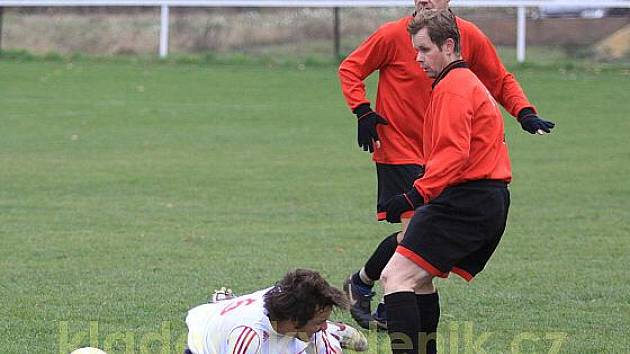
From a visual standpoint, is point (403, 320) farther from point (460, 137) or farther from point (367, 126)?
point (367, 126)

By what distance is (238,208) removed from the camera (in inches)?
429

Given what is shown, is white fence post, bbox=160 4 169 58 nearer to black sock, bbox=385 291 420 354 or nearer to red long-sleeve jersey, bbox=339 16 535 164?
red long-sleeve jersey, bbox=339 16 535 164

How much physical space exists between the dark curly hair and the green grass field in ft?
4.30

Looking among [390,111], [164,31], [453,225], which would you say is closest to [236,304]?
[453,225]

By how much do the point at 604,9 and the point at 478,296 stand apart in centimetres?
Answer: 1585

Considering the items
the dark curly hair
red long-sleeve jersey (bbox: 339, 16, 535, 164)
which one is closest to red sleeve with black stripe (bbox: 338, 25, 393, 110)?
red long-sleeve jersey (bbox: 339, 16, 535, 164)

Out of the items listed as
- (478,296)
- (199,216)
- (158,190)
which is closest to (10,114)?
(158,190)

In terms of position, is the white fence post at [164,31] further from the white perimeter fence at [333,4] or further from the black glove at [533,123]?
the black glove at [533,123]

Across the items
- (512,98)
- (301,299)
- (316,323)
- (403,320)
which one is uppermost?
(512,98)

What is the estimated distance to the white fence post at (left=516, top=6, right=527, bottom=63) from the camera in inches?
822

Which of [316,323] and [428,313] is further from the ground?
[316,323]

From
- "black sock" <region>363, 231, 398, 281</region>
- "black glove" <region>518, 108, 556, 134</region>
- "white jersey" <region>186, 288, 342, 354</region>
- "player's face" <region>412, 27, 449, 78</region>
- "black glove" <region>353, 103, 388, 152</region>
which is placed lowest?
"black sock" <region>363, 231, 398, 281</region>

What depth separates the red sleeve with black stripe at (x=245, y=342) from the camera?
479cm

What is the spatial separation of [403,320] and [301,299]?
0.68 meters
